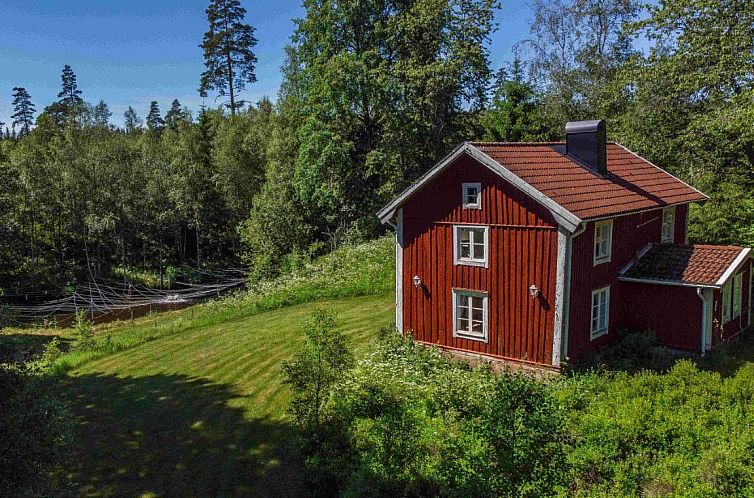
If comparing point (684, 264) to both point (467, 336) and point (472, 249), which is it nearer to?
point (472, 249)

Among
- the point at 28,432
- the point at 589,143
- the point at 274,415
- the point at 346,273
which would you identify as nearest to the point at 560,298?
the point at 589,143

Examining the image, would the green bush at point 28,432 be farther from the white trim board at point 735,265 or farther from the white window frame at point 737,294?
the white window frame at point 737,294

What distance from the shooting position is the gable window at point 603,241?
15625 millimetres

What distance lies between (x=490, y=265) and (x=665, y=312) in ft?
18.5

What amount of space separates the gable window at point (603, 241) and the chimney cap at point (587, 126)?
343cm

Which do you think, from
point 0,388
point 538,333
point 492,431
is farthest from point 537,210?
point 0,388

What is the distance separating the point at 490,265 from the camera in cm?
1558

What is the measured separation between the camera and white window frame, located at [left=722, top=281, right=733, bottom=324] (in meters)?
16.8

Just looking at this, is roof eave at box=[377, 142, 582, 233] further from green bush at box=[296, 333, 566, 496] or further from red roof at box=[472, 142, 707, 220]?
green bush at box=[296, 333, 566, 496]

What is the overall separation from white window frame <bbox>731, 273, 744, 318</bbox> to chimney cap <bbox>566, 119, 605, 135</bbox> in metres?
6.50

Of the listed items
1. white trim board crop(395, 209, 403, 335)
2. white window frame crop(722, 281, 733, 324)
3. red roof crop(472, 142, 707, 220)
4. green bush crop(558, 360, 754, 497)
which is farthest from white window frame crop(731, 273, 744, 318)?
white trim board crop(395, 209, 403, 335)

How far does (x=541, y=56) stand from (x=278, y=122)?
21.3m

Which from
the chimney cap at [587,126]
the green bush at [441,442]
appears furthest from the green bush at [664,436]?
the chimney cap at [587,126]

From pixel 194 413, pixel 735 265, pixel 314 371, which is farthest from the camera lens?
pixel 735 265
